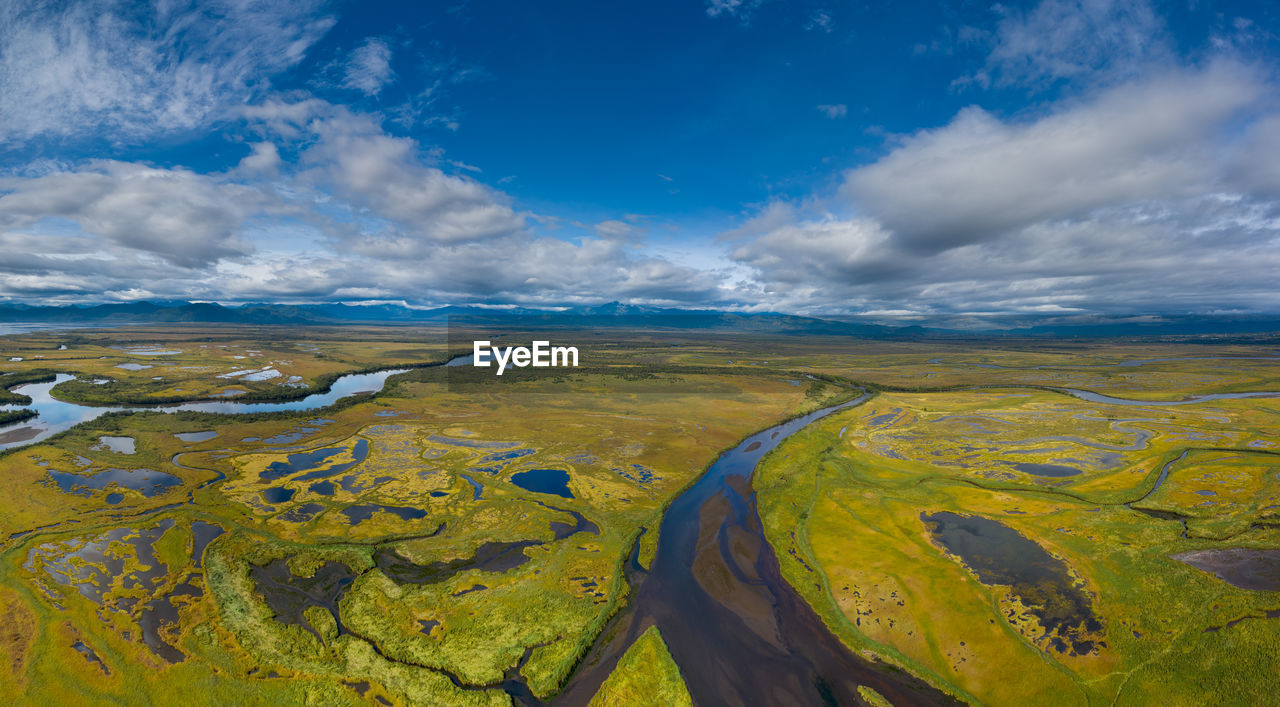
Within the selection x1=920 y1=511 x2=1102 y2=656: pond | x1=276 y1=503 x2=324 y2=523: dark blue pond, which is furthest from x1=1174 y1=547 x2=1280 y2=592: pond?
x1=276 y1=503 x2=324 y2=523: dark blue pond

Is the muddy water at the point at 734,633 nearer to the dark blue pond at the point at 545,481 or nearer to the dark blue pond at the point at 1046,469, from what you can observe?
the dark blue pond at the point at 545,481

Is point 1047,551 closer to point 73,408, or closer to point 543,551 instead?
point 543,551

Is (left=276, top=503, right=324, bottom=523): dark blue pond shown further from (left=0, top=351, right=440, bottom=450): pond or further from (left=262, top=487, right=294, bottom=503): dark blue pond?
(left=0, top=351, right=440, bottom=450): pond

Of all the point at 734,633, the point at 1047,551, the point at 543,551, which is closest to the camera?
the point at 734,633

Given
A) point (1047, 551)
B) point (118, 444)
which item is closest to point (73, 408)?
point (118, 444)

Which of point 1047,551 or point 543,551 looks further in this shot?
point 543,551

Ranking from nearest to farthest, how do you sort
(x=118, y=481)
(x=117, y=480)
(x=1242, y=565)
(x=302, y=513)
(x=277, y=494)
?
(x=1242, y=565) → (x=302, y=513) → (x=277, y=494) → (x=118, y=481) → (x=117, y=480)

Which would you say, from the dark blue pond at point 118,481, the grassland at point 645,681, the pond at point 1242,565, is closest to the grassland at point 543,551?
the grassland at point 645,681
